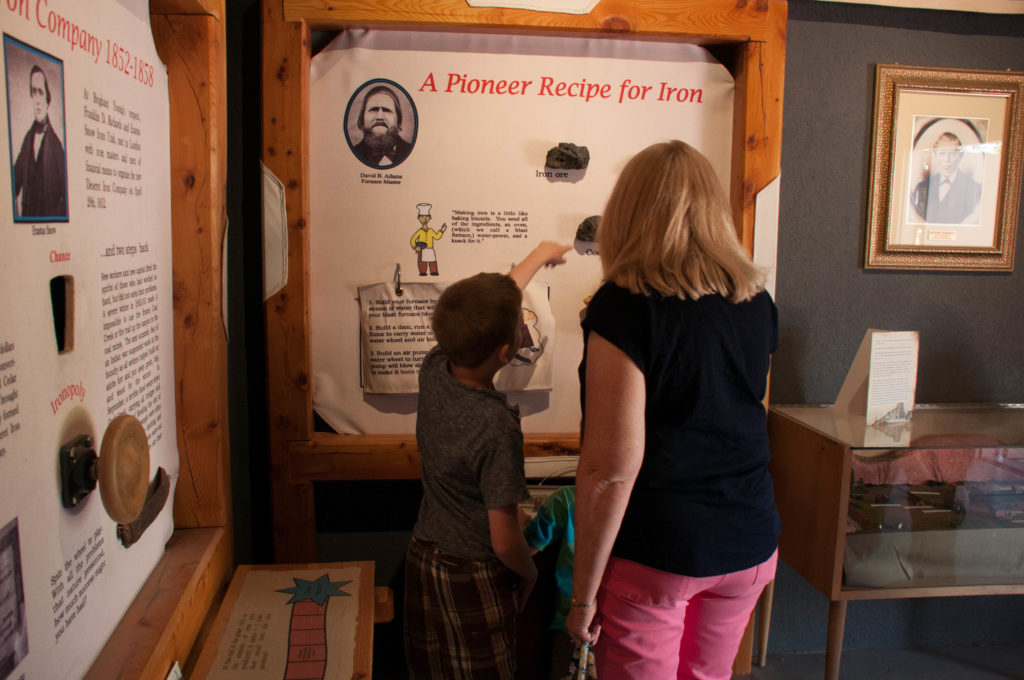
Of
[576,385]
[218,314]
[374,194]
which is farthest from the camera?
[576,385]

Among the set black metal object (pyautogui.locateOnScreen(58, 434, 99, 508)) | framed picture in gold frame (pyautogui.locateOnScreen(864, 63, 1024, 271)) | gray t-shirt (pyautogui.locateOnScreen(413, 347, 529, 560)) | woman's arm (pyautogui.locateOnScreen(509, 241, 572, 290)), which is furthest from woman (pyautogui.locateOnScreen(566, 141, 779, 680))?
framed picture in gold frame (pyautogui.locateOnScreen(864, 63, 1024, 271))

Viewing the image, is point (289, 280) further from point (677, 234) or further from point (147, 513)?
point (677, 234)

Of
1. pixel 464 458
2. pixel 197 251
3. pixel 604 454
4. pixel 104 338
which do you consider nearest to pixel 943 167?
pixel 604 454

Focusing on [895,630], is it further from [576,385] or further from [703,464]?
[703,464]

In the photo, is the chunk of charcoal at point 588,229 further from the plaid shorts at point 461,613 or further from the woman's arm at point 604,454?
the plaid shorts at point 461,613

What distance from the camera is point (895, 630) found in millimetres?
2633

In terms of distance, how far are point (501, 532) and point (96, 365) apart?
2.70ft

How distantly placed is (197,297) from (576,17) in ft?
4.27

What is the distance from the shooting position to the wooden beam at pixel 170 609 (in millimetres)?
1193

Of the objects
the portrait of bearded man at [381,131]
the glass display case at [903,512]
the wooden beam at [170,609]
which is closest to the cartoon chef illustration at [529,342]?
the portrait of bearded man at [381,131]

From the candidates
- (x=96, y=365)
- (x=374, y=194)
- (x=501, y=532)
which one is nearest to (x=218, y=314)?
(x=96, y=365)

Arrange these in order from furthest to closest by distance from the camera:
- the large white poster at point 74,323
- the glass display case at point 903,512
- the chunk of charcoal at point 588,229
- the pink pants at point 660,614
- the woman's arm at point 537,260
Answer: the chunk of charcoal at point 588,229
the glass display case at point 903,512
the woman's arm at point 537,260
the pink pants at point 660,614
the large white poster at point 74,323

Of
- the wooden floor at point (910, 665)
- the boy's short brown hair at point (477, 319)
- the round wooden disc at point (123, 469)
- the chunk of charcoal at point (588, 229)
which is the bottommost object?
the wooden floor at point (910, 665)

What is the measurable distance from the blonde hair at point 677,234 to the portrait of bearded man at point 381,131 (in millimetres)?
951
